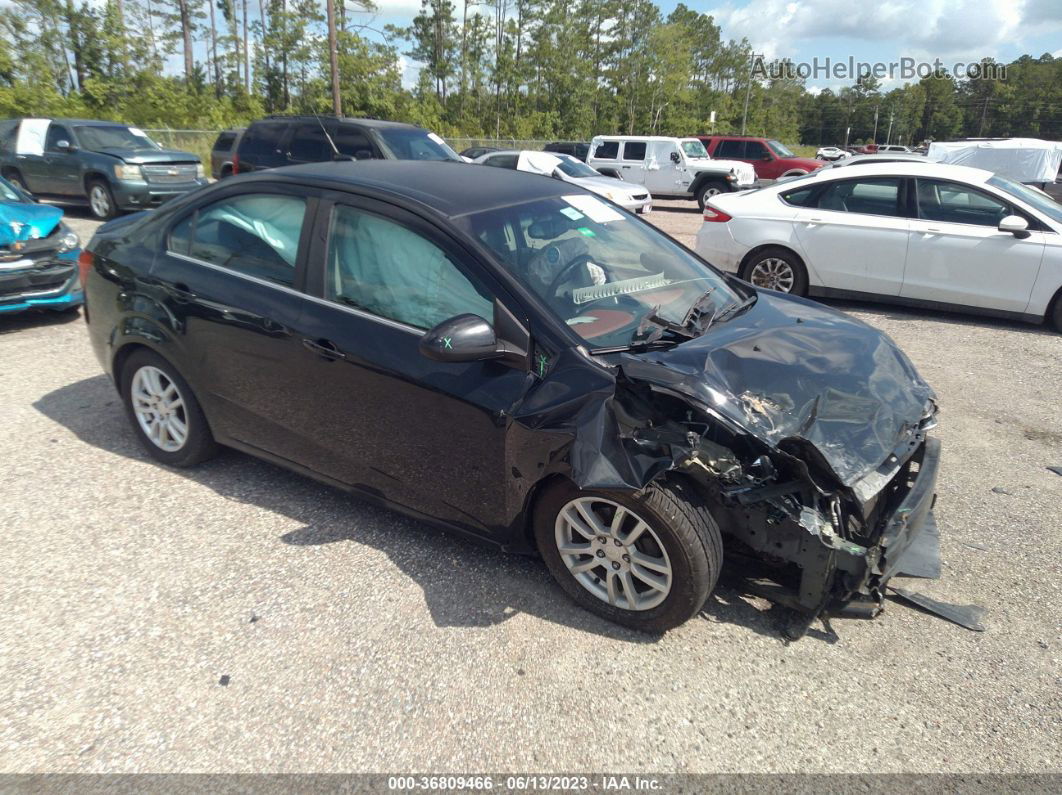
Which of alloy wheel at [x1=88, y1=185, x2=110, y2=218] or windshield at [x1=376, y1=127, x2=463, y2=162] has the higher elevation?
windshield at [x1=376, y1=127, x2=463, y2=162]

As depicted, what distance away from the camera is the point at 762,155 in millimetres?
22953

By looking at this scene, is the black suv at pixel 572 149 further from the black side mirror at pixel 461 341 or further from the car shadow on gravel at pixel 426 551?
the black side mirror at pixel 461 341

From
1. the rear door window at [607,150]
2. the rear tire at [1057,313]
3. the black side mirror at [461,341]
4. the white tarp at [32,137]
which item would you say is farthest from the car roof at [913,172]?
the rear door window at [607,150]

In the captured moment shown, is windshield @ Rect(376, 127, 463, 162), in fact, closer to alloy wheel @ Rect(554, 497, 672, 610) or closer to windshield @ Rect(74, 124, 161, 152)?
windshield @ Rect(74, 124, 161, 152)

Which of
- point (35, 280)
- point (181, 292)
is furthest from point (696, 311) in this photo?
point (35, 280)

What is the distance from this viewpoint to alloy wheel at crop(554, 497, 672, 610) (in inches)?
111

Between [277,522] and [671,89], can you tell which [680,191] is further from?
[671,89]

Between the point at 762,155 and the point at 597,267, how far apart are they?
21.8 metres

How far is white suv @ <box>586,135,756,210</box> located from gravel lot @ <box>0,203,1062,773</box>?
17612 millimetres

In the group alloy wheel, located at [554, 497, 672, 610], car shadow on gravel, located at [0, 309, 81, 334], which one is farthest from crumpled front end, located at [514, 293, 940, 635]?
car shadow on gravel, located at [0, 309, 81, 334]

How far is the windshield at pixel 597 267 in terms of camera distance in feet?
10.3

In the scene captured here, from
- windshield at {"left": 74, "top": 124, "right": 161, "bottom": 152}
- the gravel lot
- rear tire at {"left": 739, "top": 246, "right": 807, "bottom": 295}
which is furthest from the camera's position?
windshield at {"left": 74, "top": 124, "right": 161, "bottom": 152}

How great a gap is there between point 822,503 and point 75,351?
20.4 feet

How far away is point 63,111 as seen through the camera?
2778 cm
